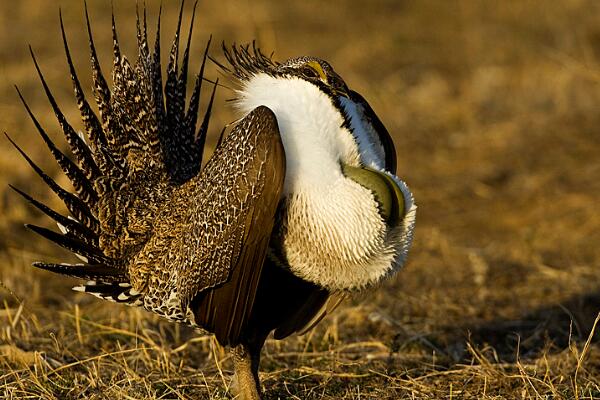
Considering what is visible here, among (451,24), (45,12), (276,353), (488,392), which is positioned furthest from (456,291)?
(45,12)

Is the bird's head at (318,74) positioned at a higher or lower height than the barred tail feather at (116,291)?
higher

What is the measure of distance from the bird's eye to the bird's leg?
96 centimetres

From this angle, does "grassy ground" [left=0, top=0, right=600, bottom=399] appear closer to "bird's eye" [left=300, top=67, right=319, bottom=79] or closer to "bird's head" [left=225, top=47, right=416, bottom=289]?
"bird's head" [left=225, top=47, right=416, bottom=289]

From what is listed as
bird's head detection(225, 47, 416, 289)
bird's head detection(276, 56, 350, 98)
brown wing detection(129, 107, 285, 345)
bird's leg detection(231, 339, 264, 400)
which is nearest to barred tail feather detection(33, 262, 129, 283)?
brown wing detection(129, 107, 285, 345)

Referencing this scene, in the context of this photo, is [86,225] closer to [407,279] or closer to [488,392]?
[488,392]

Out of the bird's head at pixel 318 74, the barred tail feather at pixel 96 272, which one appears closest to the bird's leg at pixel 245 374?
the barred tail feather at pixel 96 272

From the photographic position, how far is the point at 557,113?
320 inches

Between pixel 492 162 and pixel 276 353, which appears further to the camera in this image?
pixel 492 162

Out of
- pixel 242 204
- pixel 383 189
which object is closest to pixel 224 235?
pixel 242 204

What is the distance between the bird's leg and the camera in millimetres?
3609

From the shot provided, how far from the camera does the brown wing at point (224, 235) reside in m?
3.18

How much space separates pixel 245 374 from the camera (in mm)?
3629

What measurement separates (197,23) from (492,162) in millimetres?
4504

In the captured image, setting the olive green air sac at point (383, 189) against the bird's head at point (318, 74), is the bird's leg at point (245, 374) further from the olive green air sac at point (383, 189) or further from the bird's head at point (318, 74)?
the bird's head at point (318, 74)
